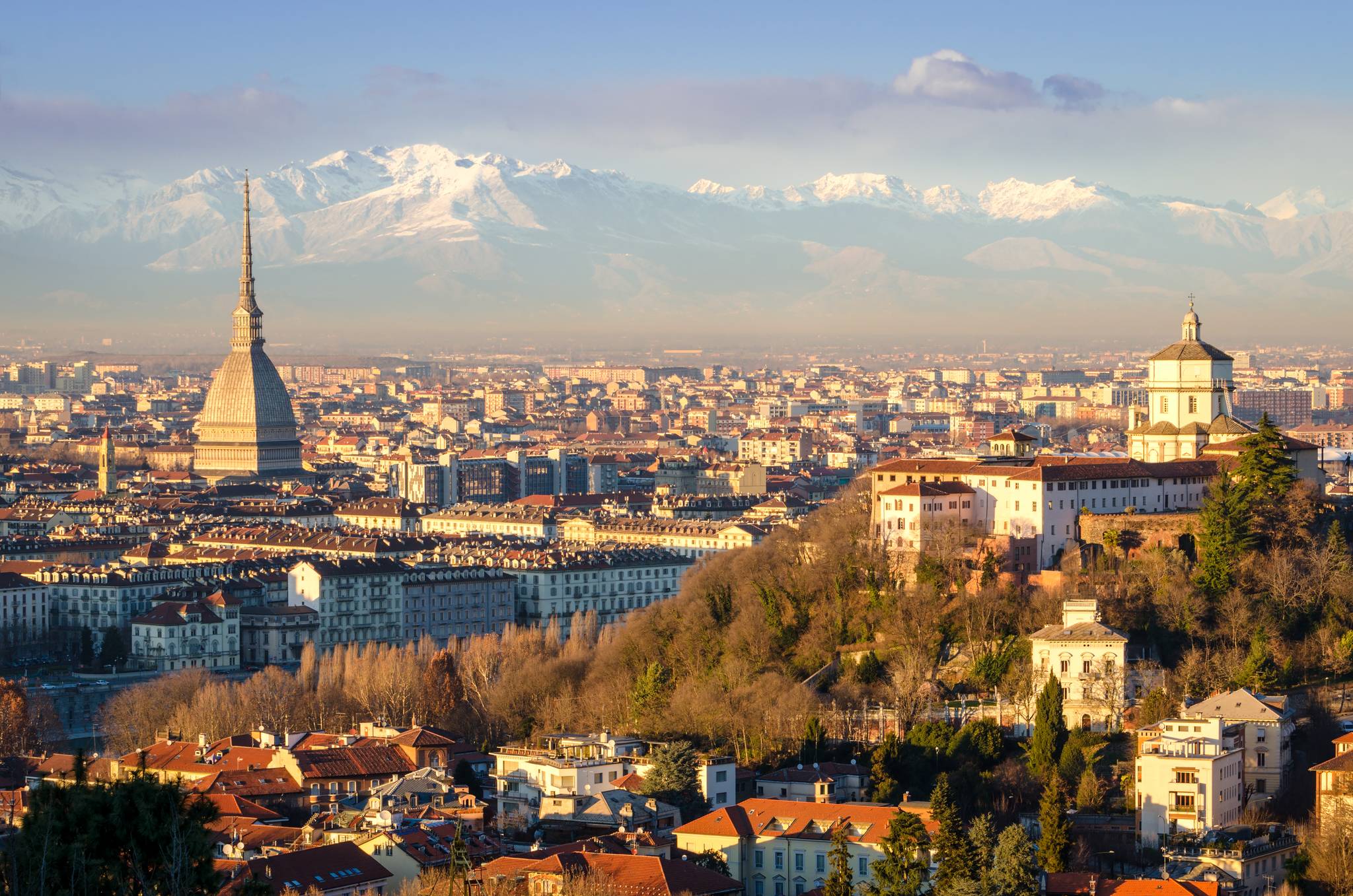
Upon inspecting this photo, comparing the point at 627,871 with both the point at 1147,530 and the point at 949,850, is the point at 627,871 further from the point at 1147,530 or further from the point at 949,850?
the point at 1147,530

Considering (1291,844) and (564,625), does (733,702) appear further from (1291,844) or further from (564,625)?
(564,625)

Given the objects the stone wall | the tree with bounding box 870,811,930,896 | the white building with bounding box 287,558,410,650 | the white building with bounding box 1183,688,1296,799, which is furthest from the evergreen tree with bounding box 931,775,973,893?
the white building with bounding box 287,558,410,650

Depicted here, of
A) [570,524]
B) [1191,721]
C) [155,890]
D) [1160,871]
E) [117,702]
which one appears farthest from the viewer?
[570,524]

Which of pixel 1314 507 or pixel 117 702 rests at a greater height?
pixel 1314 507

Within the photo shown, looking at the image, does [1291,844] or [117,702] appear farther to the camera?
[117,702]

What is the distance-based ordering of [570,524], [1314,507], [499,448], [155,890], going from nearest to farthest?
1. [155,890]
2. [1314,507]
3. [570,524]
4. [499,448]

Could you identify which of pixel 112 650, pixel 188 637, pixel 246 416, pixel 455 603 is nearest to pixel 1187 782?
pixel 188 637

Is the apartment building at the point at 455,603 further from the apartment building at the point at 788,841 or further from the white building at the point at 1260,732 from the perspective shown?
the apartment building at the point at 788,841

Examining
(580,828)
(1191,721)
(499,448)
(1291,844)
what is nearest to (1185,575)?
(1191,721)
